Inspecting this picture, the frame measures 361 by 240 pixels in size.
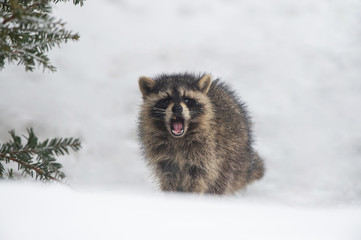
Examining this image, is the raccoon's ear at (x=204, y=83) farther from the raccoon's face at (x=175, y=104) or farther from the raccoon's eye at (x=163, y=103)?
the raccoon's eye at (x=163, y=103)

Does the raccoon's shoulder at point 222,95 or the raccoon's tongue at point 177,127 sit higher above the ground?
the raccoon's shoulder at point 222,95

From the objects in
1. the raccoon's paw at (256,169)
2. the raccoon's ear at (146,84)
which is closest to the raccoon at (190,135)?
the raccoon's ear at (146,84)

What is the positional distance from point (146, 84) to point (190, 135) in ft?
1.42

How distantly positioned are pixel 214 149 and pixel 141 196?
1.15 meters

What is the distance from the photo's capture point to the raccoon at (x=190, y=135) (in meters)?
2.40

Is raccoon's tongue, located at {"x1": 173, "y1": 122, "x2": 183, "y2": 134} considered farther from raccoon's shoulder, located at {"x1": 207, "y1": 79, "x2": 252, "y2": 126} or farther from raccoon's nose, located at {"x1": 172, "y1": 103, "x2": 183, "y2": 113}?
raccoon's shoulder, located at {"x1": 207, "y1": 79, "x2": 252, "y2": 126}

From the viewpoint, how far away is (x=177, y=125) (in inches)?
92.6

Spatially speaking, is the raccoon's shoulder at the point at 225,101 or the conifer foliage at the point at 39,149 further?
the raccoon's shoulder at the point at 225,101

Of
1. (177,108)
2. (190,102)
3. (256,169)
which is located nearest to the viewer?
(177,108)

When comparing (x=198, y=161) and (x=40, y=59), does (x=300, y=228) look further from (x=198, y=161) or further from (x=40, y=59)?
(x=198, y=161)

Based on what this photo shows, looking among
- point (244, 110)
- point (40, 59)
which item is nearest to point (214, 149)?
point (244, 110)

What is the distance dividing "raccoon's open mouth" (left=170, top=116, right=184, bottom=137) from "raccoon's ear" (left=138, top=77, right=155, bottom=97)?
0.31 m

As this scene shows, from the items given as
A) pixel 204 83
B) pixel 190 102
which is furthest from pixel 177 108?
pixel 204 83

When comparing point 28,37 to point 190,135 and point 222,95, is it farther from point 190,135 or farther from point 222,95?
point 222,95
